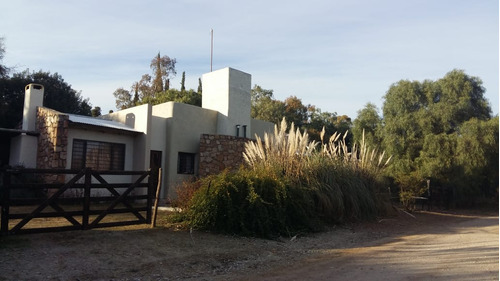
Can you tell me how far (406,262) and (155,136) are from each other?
12944mm

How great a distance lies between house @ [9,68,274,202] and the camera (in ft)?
51.3

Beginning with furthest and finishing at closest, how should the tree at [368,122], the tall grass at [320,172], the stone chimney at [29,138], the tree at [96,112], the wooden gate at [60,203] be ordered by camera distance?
1. the tree at [96,112]
2. the tree at [368,122]
3. the stone chimney at [29,138]
4. the tall grass at [320,172]
5. the wooden gate at [60,203]

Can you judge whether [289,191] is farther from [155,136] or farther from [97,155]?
[97,155]

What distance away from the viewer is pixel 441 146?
23.9 m

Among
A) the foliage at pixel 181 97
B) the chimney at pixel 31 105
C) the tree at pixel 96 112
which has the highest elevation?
the foliage at pixel 181 97

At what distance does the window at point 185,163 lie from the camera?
19031mm

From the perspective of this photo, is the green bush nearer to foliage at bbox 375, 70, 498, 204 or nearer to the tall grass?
the tall grass

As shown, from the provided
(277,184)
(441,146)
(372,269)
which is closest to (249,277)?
(372,269)

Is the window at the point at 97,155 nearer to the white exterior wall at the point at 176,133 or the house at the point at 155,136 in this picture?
the house at the point at 155,136

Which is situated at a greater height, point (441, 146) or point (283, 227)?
point (441, 146)

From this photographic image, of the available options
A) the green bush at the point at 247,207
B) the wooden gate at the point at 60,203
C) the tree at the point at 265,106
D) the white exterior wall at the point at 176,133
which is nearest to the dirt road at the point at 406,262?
the green bush at the point at 247,207

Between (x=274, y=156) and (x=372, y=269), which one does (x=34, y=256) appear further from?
(x=274, y=156)

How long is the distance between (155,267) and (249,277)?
1.70m

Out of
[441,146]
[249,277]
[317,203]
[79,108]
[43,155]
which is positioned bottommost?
[249,277]
